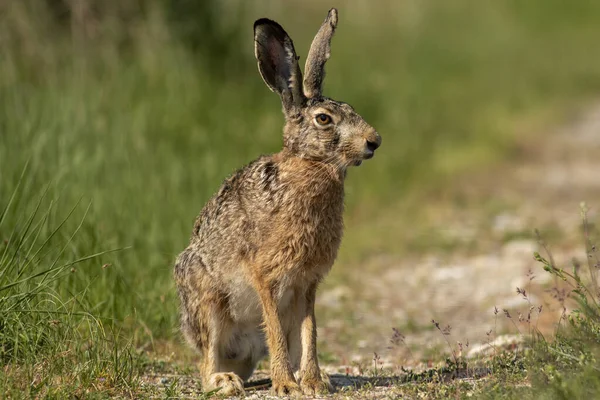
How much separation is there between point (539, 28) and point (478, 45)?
12.5 ft

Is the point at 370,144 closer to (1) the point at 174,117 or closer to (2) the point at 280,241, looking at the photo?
(2) the point at 280,241

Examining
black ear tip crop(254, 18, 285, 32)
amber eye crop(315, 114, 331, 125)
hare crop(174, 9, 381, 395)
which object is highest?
black ear tip crop(254, 18, 285, 32)

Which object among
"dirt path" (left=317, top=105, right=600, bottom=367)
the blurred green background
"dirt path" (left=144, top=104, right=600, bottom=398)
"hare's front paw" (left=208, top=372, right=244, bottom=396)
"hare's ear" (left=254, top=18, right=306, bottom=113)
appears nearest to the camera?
"hare's front paw" (left=208, top=372, right=244, bottom=396)

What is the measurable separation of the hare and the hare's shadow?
20 cm

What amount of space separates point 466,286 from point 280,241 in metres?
3.72

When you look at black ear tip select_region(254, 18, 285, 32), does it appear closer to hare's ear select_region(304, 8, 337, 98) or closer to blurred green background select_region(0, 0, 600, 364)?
hare's ear select_region(304, 8, 337, 98)

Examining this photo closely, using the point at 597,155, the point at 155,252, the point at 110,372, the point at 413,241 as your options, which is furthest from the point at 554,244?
the point at 110,372

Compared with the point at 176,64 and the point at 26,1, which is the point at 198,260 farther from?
the point at 26,1

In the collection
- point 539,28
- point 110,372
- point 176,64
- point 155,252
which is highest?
point 539,28

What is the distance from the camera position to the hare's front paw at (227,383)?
5.06 metres

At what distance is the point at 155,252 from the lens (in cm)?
737

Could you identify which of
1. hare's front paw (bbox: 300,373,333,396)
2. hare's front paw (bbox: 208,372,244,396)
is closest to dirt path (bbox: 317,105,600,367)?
hare's front paw (bbox: 300,373,333,396)

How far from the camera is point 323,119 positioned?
5098 millimetres

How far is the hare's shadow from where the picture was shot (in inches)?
196
